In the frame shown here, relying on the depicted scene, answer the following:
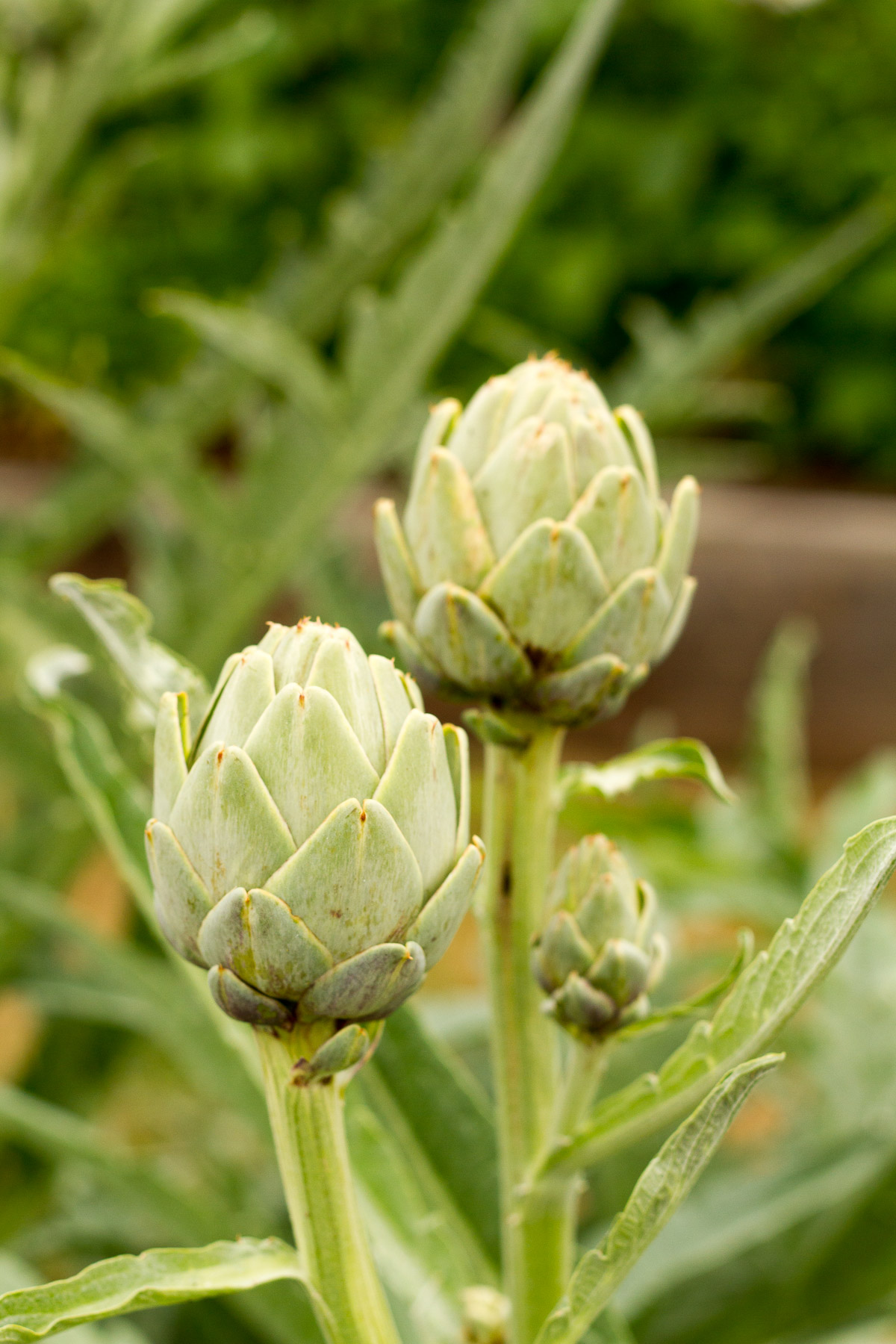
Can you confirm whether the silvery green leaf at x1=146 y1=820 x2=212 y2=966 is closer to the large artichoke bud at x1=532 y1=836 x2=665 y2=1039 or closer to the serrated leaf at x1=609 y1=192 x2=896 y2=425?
the large artichoke bud at x1=532 y1=836 x2=665 y2=1039

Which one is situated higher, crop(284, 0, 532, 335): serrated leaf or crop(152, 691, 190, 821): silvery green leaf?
crop(284, 0, 532, 335): serrated leaf

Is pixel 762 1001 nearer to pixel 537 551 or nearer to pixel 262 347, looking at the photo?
pixel 537 551

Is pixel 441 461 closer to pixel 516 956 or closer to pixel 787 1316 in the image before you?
pixel 516 956

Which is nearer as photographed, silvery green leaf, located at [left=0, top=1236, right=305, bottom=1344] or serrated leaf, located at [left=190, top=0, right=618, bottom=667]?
silvery green leaf, located at [left=0, top=1236, right=305, bottom=1344]

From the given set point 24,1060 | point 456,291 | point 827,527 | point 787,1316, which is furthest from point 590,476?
point 827,527

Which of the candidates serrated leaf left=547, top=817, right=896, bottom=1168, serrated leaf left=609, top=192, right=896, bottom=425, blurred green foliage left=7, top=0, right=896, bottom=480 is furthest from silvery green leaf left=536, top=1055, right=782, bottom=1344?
blurred green foliage left=7, top=0, right=896, bottom=480

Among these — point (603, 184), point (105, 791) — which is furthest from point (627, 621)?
point (603, 184)
